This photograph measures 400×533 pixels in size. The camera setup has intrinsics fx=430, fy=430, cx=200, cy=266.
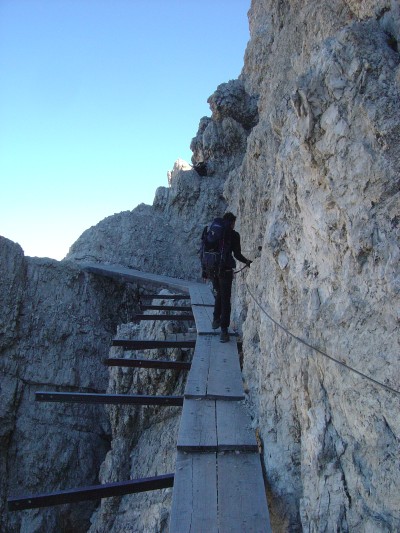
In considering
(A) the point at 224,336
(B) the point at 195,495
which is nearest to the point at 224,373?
(A) the point at 224,336

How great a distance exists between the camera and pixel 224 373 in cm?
483

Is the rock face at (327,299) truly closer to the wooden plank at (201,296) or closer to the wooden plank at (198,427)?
the wooden plank at (198,427)

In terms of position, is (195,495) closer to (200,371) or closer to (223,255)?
(200,371)

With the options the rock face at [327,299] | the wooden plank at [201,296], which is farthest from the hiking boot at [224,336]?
the wooden plank at [201,296]

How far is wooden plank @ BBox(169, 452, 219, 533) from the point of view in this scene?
2.62m

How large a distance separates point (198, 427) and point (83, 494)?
103 centimetres

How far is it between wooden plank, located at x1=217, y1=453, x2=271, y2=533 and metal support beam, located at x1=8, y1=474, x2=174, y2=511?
2.10 feet

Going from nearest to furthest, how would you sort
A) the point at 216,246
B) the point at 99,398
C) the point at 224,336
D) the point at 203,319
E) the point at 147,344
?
the point at 99,398 → the point at 224,336 → the point at 216,246 → the point at 147,344 → the point at 203,319

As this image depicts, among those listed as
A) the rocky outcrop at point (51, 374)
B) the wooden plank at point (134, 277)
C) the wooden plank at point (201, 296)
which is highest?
the wooden plank at point (134, 277)

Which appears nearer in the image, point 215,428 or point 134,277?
point 215,428

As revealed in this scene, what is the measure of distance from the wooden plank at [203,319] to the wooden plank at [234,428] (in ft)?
6.90

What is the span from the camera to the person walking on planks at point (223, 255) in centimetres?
591

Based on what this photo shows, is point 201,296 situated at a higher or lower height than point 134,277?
lower

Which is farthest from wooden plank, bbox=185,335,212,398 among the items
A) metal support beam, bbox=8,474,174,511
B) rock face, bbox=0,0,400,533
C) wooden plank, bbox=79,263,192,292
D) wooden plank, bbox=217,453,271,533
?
wooden plank, bbox=79,263,192,292
